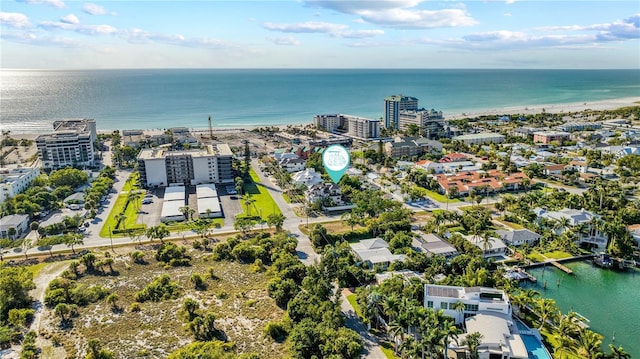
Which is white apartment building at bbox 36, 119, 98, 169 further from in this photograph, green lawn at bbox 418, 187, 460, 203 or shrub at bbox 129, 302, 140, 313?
green lawn at bbox 418, 187, 460, 203

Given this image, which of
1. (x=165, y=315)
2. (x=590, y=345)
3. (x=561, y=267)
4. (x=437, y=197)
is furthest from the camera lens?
(x=437, y=197)

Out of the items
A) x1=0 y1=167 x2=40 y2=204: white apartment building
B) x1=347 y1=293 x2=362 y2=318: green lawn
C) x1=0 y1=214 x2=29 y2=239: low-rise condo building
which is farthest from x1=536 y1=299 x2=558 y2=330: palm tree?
x1=0 y1=167 x2=40 y2=204: white apartment building

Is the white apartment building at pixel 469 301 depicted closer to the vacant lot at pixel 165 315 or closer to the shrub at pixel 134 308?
the vacant lot at pixel 165 315

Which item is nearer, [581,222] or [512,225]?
[581,222]

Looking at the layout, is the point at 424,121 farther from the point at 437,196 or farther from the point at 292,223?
the point at 292,223

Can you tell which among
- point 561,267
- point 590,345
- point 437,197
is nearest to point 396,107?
point 437,197

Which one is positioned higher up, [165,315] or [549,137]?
[549,137]
